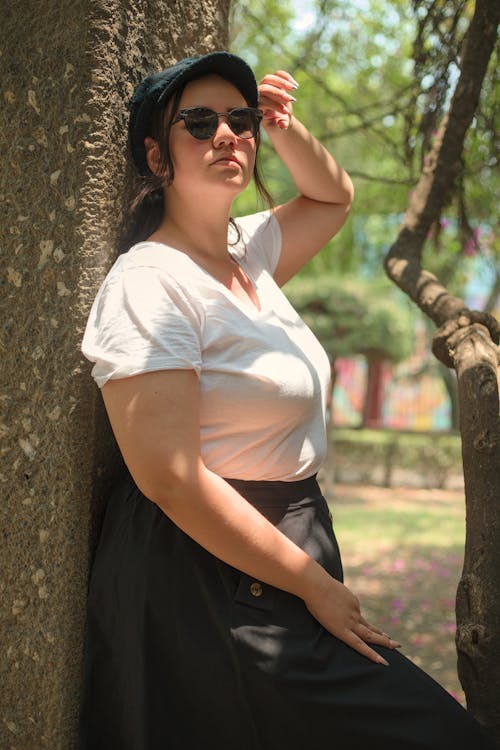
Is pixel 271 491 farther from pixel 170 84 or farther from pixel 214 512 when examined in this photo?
pixel 170 84

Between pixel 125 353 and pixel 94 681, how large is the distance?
0.80 meters

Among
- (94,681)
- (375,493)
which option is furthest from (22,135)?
(375,493)

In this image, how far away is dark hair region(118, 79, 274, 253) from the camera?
1.92m

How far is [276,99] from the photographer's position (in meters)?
2.23

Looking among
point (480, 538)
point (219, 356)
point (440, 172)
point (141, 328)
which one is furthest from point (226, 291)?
point (440, 172)

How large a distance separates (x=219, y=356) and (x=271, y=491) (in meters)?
0.34

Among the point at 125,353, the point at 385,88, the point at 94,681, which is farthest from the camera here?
the point at 385,88

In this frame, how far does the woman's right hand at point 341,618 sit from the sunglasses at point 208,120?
3.48ft

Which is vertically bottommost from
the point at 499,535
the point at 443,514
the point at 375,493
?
the point at 375,493

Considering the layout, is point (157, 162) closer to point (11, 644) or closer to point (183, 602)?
point (183, 602)

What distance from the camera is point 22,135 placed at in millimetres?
1957

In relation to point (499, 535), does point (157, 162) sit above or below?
above

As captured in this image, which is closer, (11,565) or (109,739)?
(109,739)

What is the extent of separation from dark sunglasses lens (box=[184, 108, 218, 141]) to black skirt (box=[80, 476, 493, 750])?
814 millimetres
